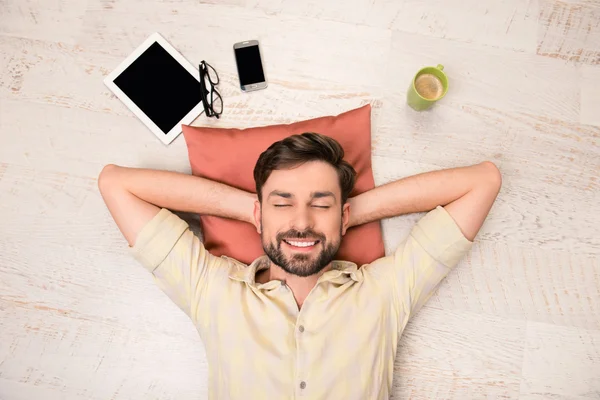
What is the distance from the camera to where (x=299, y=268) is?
1357mm

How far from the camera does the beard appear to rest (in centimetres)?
135

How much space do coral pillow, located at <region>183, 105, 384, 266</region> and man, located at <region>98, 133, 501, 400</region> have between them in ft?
0.29

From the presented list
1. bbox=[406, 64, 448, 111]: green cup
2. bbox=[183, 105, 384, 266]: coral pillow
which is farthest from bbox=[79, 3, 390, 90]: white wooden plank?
bbox=[183, 105, 384, 266]: coral pillow

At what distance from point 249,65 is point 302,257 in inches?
32.4

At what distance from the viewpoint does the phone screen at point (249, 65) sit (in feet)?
5.78

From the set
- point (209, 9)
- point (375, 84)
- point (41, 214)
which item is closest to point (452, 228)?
point (375, 84)

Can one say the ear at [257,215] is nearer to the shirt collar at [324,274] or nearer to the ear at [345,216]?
the shirt collar at [324,274]

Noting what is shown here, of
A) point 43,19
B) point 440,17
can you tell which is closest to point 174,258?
point 43,19

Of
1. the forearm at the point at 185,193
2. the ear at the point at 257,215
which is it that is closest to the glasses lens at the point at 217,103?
the forearm at the point at 185,193

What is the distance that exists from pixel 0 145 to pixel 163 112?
0.63 metres

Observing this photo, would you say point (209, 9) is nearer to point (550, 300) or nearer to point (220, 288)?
point (220, 288)

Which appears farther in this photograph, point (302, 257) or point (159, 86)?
point (159, 86)

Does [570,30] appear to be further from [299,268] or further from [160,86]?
[160,86]

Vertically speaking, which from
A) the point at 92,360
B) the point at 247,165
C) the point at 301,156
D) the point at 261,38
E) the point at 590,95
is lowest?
the point at 92,360
